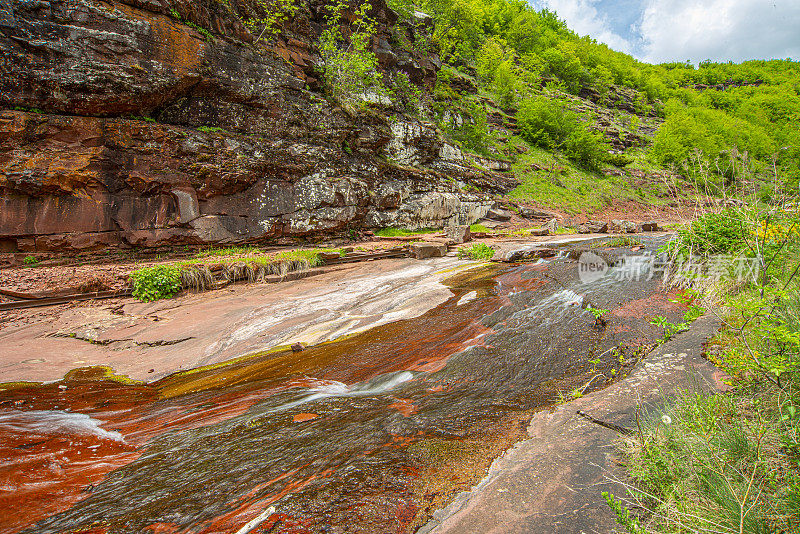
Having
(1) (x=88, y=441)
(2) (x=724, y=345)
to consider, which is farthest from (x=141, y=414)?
(2) (x=724, y=345)

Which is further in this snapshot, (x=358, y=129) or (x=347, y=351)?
(x=358, y=129)

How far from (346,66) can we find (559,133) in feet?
90.4

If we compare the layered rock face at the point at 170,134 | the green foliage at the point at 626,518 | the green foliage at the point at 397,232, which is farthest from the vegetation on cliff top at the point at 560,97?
the green foliage at the point at 626,518

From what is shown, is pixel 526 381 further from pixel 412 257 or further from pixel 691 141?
pixel 691 141

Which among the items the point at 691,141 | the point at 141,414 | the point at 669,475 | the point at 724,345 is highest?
the point at 691,141

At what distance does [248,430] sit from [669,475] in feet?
12.4

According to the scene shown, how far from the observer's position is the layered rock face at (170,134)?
10.5 metres

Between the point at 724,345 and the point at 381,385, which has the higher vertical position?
the point at 724,345

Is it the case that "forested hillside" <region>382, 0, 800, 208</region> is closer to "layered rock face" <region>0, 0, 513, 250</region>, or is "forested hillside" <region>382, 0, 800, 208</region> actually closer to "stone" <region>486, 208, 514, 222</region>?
"stone" <region>486, 208, 514, 222</region>

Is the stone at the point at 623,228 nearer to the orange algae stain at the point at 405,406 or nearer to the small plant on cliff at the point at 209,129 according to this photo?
the orange algae stain at the point at 405,406

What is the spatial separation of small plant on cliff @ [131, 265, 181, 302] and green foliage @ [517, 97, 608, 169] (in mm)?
36546

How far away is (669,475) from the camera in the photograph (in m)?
1.99

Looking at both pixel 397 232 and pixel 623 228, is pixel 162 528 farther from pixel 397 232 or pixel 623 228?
pixel 623 228

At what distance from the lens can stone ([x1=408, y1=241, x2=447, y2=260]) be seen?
565 inches
